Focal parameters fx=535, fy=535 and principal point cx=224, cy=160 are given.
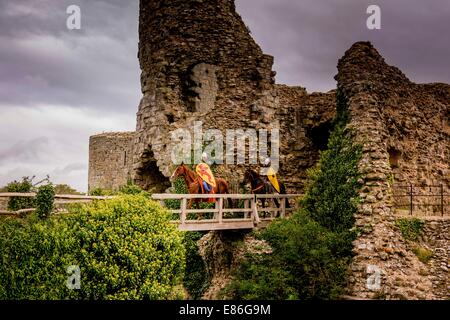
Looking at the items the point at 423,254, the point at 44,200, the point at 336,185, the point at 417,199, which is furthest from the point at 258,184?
the point at 44,200

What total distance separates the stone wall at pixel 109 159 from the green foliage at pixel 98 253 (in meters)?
18.1

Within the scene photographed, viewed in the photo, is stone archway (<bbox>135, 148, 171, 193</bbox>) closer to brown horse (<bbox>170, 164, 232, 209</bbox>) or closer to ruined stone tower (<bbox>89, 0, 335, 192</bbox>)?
ruined stone tower (<bbox>89, 0, 335, 192</bbox>)

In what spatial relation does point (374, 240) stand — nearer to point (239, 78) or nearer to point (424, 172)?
point (424, 172)

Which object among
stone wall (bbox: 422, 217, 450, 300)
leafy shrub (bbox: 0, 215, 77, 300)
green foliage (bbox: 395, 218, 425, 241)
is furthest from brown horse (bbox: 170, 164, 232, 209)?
stone wall (bbox: 422, 217, 450, 300)

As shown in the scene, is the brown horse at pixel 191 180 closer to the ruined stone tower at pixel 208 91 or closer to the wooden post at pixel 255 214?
the wooden post at pixel 255 214

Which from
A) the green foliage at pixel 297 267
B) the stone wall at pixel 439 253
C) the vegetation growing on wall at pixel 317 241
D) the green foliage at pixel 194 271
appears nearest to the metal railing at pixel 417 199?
the stone wall at pixel 439 253

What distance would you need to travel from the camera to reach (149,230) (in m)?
13.2

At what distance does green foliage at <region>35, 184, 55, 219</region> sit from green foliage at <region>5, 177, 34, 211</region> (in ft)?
0.94

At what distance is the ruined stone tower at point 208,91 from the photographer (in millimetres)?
21047

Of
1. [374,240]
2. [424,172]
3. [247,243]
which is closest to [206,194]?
[247,243]

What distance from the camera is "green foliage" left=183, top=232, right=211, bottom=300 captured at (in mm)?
19359

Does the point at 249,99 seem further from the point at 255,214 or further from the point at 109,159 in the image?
the point at 109,159

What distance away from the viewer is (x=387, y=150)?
18.3 metres
